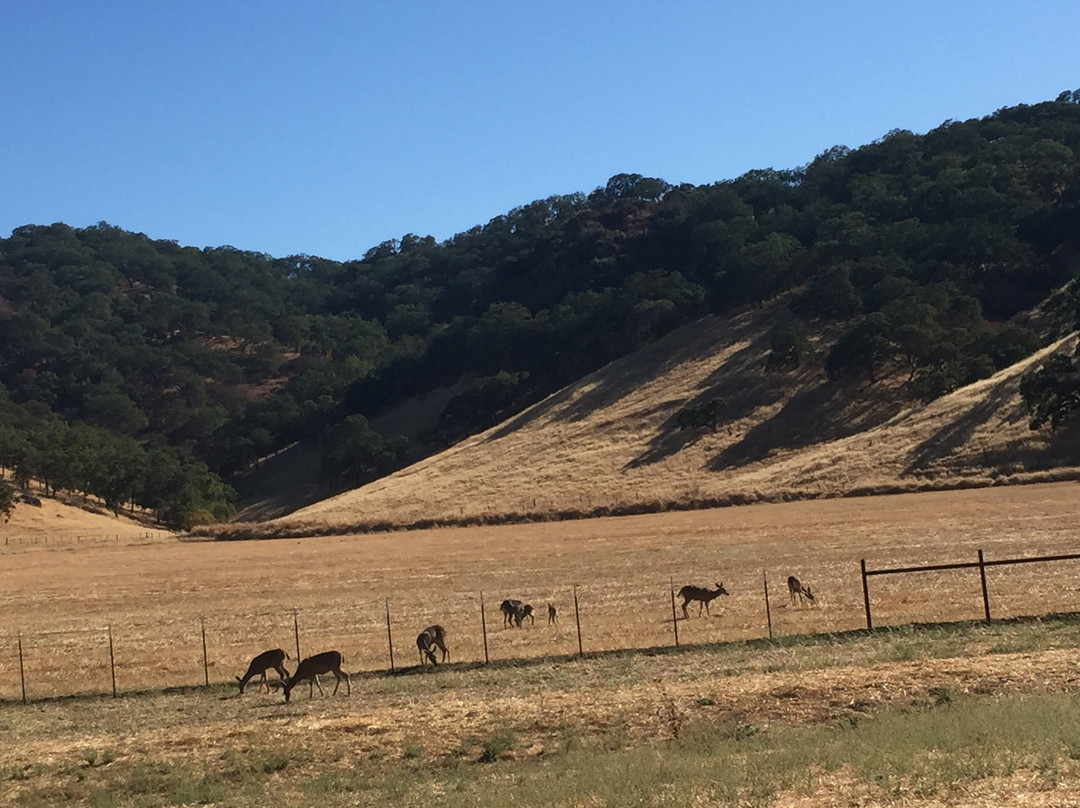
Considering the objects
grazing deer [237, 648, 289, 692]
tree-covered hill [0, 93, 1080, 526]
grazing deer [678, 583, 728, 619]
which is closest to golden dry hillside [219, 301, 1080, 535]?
tree-covered hill [0, 93, 1080, 526]

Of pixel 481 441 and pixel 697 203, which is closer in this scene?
pixel 481 441

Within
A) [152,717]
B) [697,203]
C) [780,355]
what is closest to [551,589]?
[152,717]

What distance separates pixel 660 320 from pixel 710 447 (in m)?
43.0

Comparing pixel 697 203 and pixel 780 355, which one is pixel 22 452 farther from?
pixel 697 203

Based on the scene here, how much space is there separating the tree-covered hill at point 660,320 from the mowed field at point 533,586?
39.1 m

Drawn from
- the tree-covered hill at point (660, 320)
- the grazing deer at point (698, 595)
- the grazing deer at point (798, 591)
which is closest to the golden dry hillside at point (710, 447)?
the tree-covered hill at point (660, 320)

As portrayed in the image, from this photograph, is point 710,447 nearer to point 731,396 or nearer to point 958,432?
point 731,396

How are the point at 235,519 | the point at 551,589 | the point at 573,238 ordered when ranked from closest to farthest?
the point at 551,589
the point at 235,519
the point at 573,238

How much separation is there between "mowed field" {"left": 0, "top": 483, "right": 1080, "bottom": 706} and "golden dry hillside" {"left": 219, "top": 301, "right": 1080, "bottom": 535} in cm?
656

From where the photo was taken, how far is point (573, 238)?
193 m

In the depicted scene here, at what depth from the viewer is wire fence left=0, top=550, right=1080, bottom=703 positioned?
25141 millimetres

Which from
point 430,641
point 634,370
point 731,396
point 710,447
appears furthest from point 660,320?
point 430,641

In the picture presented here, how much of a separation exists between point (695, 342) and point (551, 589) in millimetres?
87958

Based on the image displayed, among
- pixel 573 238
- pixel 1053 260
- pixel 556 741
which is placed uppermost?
pixel 573 238
